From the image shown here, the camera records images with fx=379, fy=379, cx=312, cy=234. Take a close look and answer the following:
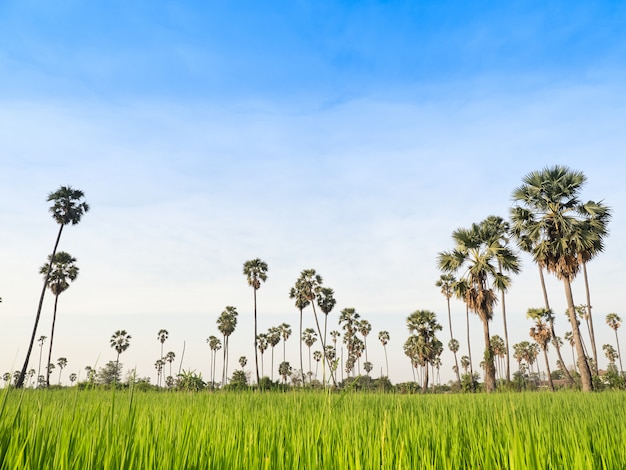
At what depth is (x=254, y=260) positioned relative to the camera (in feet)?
178

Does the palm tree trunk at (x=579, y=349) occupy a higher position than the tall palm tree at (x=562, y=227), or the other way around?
the tall palm tree at (x=562, y=227)

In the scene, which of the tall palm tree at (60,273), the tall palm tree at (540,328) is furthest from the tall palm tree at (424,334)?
the tall palm tree at (60,273)

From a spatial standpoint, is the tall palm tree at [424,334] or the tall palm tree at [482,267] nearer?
the tall palm tree at [482,267]

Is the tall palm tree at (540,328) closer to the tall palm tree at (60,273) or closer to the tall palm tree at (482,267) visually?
the tall palm tree at (482,267)

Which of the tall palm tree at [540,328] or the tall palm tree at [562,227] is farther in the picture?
the tall palm tree at [540,328]

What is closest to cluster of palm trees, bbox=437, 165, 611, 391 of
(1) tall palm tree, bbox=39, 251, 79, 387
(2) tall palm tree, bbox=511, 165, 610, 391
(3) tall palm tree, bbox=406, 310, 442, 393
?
(2) tall palm tree, bbox=511, 165, 610, 391

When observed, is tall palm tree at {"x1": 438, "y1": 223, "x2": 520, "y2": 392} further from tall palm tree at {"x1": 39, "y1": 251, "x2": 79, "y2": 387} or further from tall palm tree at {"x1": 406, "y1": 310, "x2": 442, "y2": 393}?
tall palm tree at {"x1": 39, "y1": 251, "x2": 79, "y2": 387}

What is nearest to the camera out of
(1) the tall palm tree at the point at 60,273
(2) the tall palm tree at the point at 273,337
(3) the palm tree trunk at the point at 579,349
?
(3) the palm tree trunk at the point at 579,349

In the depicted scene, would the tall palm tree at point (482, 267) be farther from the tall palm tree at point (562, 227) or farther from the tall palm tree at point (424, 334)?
the tall palm tree at point (424, 334)

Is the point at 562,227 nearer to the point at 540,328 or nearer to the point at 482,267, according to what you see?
the point at 482,267

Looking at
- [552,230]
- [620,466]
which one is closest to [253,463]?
[620,466]

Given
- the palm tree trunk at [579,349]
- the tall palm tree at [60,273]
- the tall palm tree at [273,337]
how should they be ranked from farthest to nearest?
the tall palm tree at [273,337]
the tall palm tree at [60,273]
the palm tree trunk at [579,349]

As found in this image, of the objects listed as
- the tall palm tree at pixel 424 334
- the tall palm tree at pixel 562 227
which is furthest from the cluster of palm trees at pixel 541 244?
the tall palm tree at pixel 424 334

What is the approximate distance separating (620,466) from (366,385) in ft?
14.4
